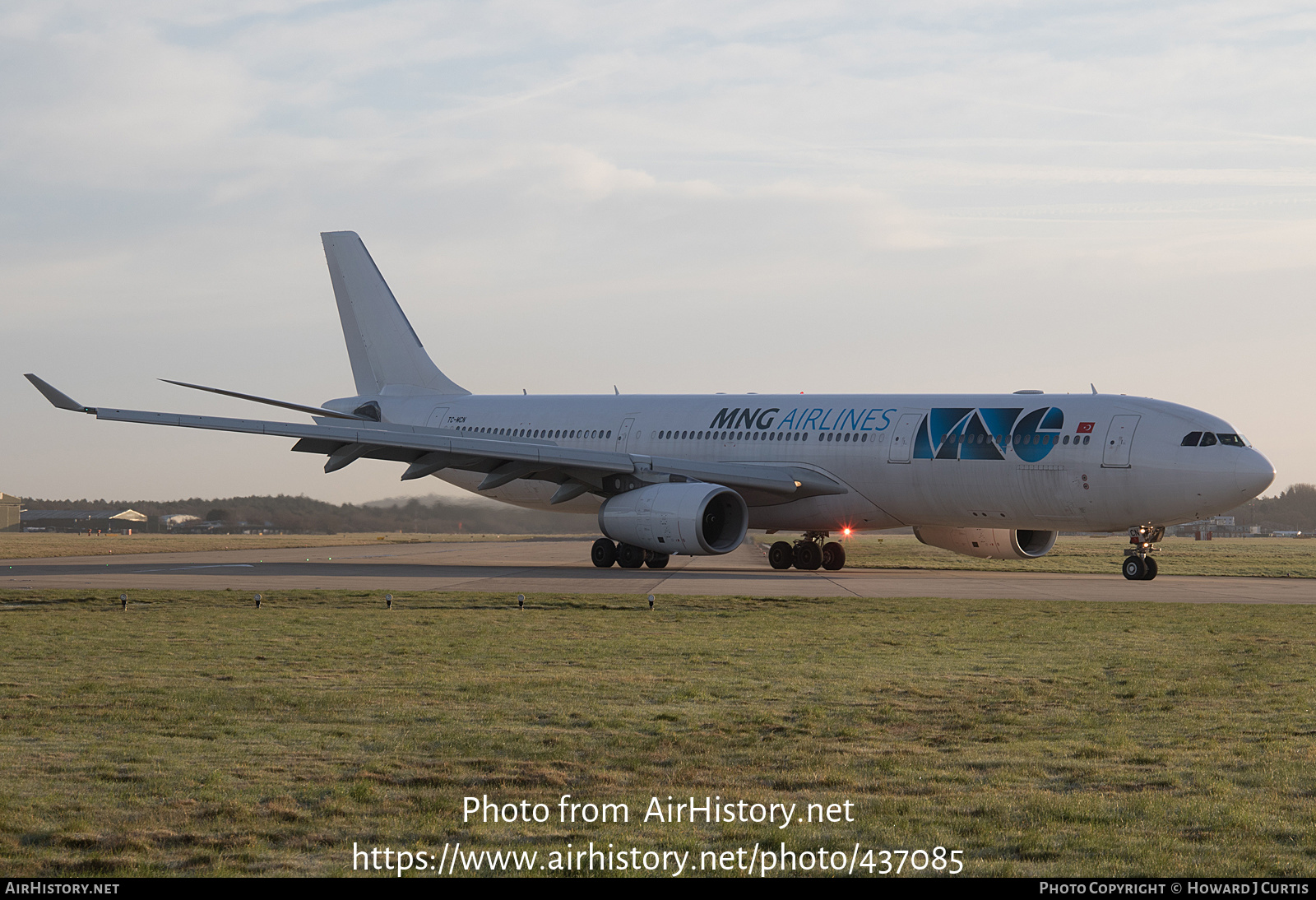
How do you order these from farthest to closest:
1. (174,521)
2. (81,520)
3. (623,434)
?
(81,520) < (174,521) < (623,434)

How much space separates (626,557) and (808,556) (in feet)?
15.2

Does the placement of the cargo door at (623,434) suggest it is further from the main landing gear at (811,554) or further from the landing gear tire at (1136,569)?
the landing gear tire at (1136,569)

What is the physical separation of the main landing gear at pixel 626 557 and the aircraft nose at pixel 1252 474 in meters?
12.0

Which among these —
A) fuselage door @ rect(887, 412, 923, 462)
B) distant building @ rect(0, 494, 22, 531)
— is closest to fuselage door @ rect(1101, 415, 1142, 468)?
fuselage door @ rect(887, 412, 923, 462)

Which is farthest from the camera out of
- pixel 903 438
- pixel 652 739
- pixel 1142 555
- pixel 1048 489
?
pixel 903 438

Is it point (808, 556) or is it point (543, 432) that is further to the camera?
point (543, 432)

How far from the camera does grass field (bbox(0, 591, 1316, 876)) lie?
6.50m

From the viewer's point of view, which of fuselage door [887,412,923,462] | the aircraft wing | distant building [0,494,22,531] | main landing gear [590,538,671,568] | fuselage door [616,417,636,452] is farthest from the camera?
distant building [0,494,22,531]

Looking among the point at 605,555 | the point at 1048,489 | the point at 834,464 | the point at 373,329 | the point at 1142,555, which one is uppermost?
the point at 373,329

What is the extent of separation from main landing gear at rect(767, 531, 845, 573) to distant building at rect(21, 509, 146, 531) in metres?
73.9

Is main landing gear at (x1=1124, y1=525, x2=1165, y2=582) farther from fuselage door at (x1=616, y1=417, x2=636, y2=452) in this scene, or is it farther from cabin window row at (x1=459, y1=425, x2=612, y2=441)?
cabin window row at (x1=459, y1=425, x2=612, y2=441)

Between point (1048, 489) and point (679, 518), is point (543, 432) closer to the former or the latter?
point (679, 518)

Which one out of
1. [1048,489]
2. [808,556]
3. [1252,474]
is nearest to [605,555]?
[808,556]

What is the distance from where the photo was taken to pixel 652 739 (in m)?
9.03
